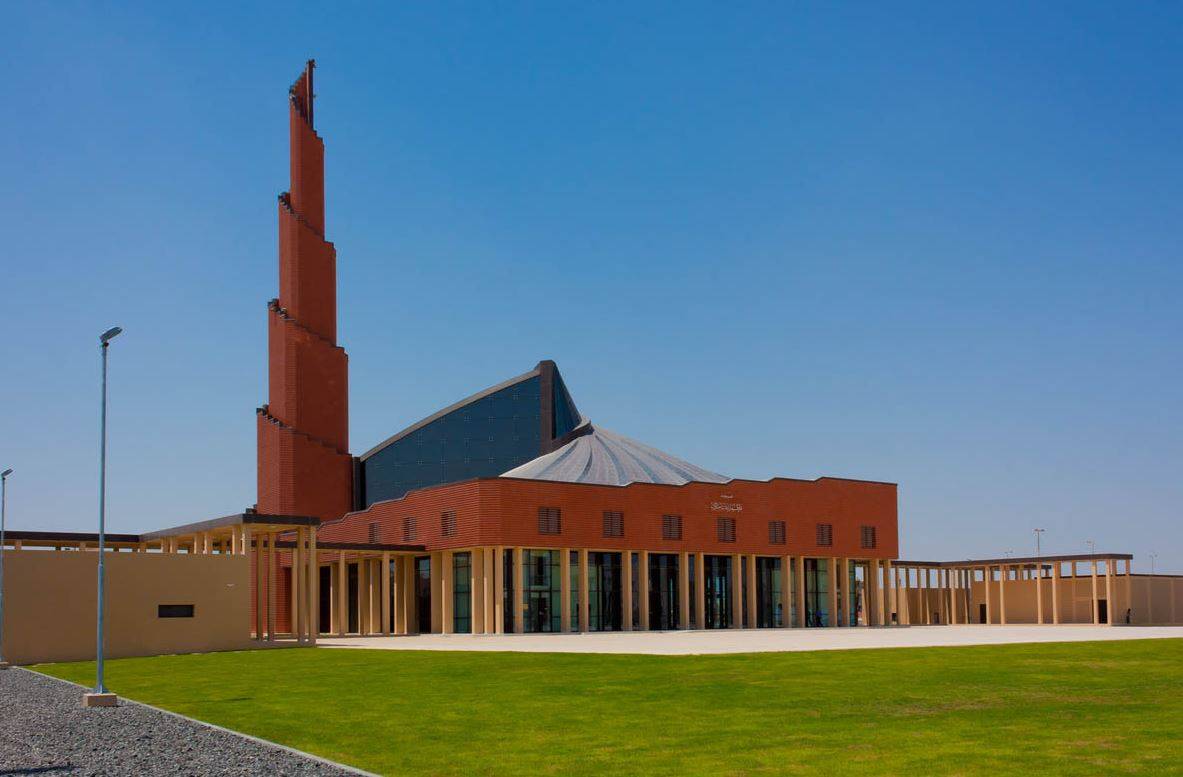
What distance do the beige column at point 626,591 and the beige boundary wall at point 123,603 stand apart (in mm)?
26993

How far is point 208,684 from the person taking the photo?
29812 millimetres

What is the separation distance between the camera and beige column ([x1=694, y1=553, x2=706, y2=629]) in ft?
245

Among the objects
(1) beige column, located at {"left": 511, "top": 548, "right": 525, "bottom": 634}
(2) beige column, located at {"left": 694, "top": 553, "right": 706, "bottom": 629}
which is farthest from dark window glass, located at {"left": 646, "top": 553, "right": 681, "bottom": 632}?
(1) beige column, located at {"left": 511, "top": 548, "right": 525, "bottom": 634}

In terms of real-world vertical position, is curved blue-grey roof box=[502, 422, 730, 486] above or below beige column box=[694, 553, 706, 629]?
above

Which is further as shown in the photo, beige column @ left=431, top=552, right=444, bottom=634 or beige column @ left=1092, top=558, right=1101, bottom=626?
beige column @ left=1092, top=558, right=1101, bottom=626

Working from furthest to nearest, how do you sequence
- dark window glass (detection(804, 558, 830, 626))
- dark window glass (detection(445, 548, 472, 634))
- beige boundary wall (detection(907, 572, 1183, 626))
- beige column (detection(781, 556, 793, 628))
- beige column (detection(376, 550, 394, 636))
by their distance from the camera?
beige boundary wall (detection(907, 572, 1183, 626)) < dark window glass (detection(804, 558, 830, 626)) < beige column (detection(781, 556, 793, 628)) < beige column (detection(376, 550, 394, 636)) < dark window glass (detection(445, 548, 472, 634))

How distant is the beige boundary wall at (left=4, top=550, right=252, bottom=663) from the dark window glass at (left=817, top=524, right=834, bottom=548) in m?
42.7

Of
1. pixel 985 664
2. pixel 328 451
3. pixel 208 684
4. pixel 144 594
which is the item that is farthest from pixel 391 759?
pixel 328 451

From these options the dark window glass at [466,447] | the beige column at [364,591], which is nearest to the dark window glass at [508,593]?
the beige column at [364,591]

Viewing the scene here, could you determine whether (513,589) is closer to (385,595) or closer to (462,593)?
(462,593)

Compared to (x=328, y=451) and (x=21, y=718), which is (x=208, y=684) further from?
(x=328, y=451)

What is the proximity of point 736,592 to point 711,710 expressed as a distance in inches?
2224

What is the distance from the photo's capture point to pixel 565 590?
69750mm

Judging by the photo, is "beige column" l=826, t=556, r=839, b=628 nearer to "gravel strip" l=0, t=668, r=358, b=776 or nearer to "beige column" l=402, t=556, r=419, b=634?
"beige column" l=402, t=556, r=419, b=634
